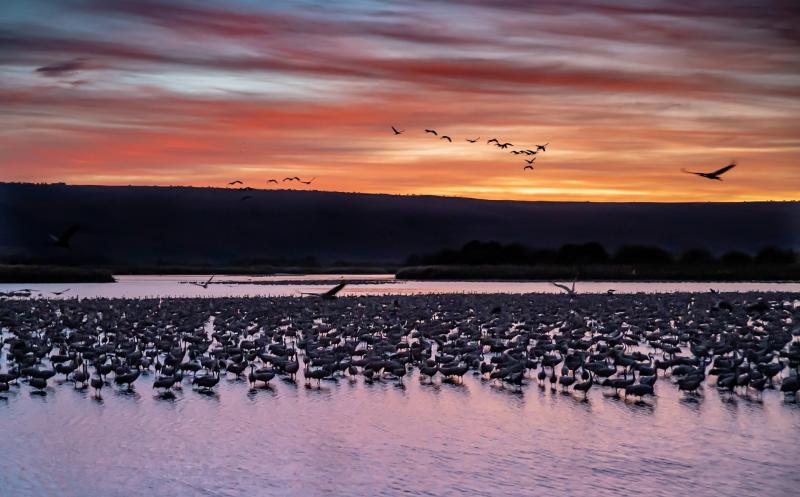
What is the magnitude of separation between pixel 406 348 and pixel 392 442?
8.70 meters

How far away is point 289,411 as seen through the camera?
54.7ft

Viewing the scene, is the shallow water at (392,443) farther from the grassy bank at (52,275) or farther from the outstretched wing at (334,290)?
the grassy bank at (52,275)

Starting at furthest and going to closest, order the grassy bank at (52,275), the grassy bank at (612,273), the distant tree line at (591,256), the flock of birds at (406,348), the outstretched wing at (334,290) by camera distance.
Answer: the distant tree line at (591,256)
the grassy bank at (612,273)
the grassy bank at (52,275)
the outstretched wing at (334,290)
the flock of birds at (406,348)

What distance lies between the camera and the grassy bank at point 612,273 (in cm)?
7469

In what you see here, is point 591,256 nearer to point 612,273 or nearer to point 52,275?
point 612,273

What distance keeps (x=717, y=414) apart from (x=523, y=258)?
245 ft

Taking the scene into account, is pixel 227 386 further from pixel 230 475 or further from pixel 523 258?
pixel 523 258

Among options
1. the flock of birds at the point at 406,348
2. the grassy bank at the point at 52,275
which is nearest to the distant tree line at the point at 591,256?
the grassy bank at the point at 52,275

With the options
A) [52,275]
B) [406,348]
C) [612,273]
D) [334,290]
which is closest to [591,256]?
[612,273]

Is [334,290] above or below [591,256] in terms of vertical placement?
below

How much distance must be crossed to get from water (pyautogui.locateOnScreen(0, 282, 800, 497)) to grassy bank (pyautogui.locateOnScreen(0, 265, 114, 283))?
173 ft

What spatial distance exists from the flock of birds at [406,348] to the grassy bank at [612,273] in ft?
126

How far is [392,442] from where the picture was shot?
1456 cm

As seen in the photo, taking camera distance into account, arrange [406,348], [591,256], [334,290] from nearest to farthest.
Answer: [406,348], [334,290], [591,256]
